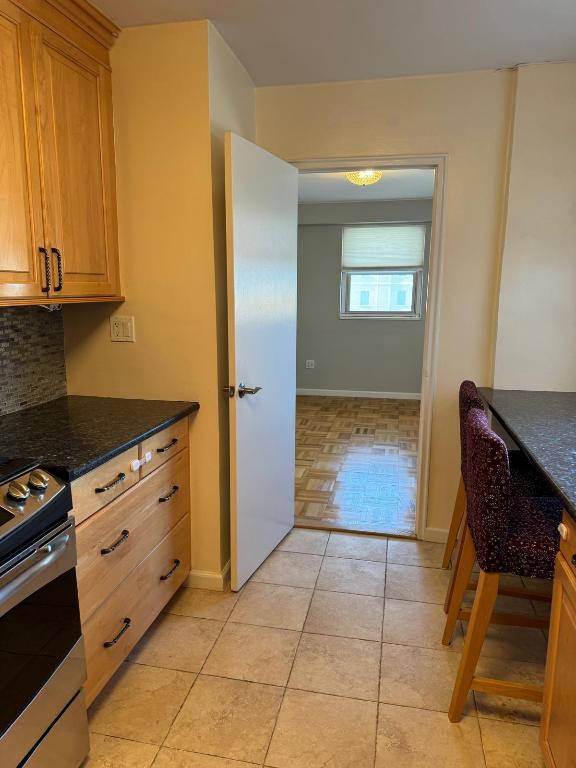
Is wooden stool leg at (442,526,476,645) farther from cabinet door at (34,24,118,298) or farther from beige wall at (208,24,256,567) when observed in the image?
cabinet door at (34,24,118,298)

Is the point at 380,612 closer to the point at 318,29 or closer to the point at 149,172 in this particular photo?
the point at 149,172

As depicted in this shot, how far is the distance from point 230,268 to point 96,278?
0.52m

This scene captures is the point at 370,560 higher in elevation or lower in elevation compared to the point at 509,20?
lower

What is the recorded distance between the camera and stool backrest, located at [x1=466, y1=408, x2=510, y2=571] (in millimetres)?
1408

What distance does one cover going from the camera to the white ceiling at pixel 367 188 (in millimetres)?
4589

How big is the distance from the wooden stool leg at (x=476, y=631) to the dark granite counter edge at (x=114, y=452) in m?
1.15

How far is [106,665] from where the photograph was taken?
1.58 meters

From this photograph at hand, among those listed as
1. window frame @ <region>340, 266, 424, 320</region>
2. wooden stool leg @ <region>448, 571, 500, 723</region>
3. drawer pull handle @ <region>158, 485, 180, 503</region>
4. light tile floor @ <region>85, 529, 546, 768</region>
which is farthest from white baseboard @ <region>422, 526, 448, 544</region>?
window frame @ <region>340, 266, 424, 320</region>

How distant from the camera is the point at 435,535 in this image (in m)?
2.72

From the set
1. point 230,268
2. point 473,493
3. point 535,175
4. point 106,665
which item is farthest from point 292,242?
point 106,665

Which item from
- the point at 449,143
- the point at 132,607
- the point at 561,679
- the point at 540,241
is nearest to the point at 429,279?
the point at 540,241

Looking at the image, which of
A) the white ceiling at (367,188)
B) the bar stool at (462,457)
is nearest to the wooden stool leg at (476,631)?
the bar stool at (462,457)

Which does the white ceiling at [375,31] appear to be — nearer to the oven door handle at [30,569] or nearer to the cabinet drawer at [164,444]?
the cabinet drawer at [164,444]

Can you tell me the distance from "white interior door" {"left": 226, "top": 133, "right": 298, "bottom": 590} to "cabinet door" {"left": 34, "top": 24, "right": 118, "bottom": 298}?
0.50m
